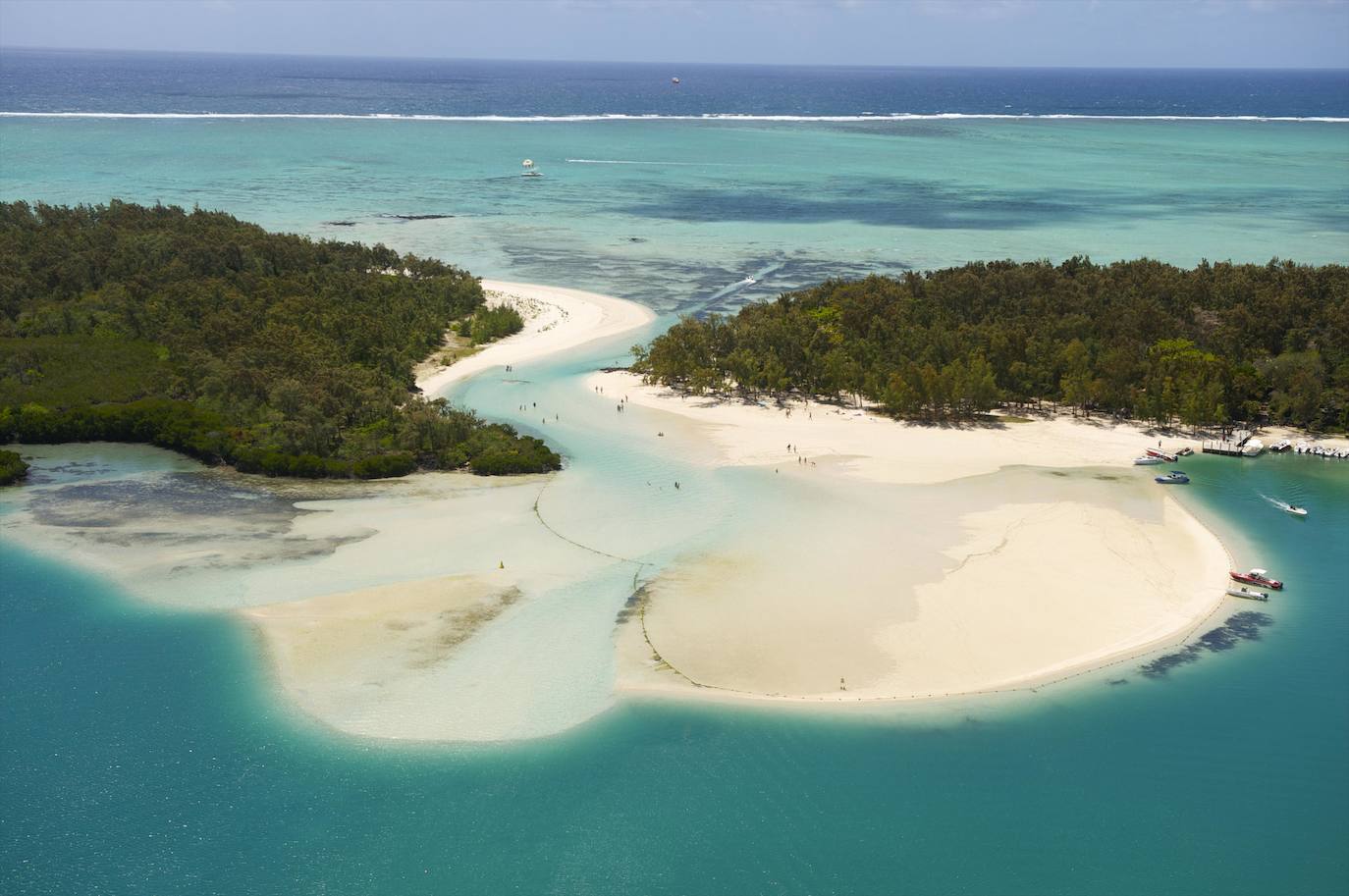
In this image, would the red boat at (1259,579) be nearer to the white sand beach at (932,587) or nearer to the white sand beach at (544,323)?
the white sand beach at (932,587)

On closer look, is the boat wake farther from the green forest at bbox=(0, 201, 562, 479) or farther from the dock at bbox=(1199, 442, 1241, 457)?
the green forest at bbox=(0, 201, 562, 479)

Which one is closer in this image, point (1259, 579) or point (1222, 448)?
point (1259, 579)

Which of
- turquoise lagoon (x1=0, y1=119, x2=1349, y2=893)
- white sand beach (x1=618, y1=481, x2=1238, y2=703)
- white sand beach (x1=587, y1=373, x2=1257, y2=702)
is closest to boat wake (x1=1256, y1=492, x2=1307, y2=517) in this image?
turquoise lagoon (x1=0, y1=119, x2=1349, y2=893)

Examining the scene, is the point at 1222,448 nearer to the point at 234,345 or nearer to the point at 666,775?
the point at 666,775

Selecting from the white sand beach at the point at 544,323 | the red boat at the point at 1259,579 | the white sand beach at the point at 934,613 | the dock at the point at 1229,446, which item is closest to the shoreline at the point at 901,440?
the dock at the point at 1229,446

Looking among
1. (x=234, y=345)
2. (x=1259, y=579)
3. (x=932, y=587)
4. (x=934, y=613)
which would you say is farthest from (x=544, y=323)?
(x=1259, y=579)

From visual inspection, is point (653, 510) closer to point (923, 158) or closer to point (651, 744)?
point (651, 744)

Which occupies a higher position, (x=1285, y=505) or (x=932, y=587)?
(x=1285, y=505)
